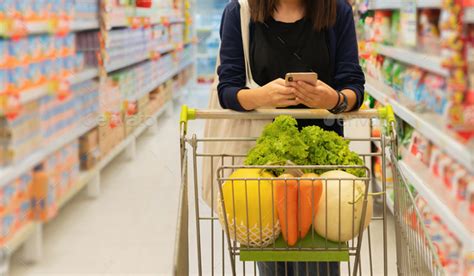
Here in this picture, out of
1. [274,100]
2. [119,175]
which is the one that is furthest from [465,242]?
[119,175]

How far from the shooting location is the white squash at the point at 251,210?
1.26 m

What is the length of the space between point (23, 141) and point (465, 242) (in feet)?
6.18

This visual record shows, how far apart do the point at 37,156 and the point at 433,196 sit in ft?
5.73

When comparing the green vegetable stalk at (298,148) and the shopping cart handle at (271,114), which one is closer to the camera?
the green vegetable stalk at (298,148)

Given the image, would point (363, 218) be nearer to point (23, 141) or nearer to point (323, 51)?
point (323, 51)

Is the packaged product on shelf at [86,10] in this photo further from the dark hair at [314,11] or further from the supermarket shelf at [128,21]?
the dark hair at [314,11]

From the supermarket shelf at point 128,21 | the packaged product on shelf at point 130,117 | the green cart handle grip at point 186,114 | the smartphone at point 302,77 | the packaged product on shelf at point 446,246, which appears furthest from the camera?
the packaged product on shelf at point 130,117

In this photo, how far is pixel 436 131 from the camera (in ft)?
8.61

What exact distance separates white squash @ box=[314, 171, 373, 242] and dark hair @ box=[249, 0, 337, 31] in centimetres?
47

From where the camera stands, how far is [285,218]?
1.26 m

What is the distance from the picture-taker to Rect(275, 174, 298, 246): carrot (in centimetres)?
125

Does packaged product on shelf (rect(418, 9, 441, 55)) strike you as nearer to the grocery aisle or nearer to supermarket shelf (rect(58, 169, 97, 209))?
the grocery aisle

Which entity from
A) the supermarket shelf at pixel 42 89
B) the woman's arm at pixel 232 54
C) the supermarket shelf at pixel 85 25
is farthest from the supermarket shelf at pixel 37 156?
the woman's arm at pixel 232 54

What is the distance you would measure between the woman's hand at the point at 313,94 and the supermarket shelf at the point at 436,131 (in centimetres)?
101
